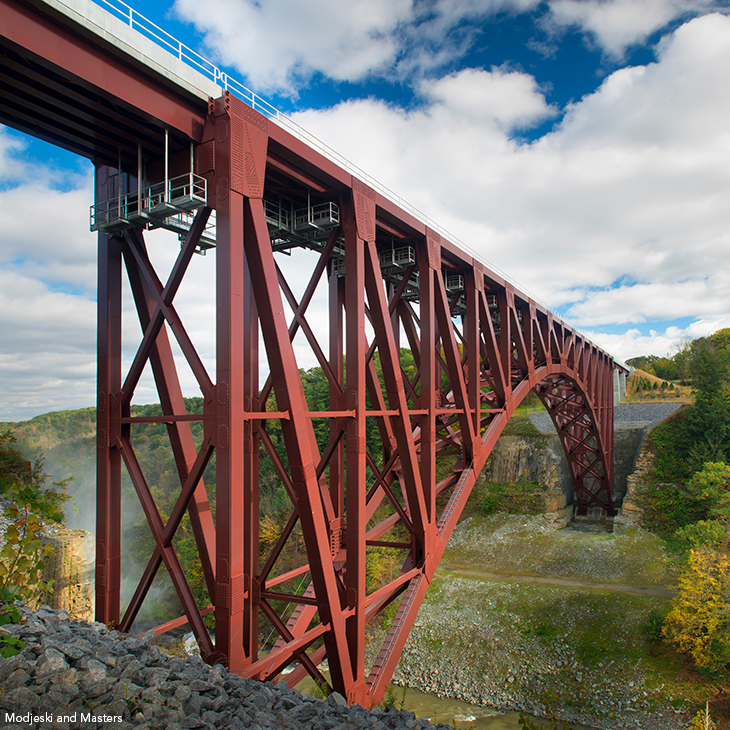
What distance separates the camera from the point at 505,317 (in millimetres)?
16453

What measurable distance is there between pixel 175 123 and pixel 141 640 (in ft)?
21.4

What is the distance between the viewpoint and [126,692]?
4.38 metres

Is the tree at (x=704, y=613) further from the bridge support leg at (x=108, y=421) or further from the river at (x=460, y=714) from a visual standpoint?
the bridge support leg at (x=108, y=421)

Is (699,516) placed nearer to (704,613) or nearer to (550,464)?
(550,464)

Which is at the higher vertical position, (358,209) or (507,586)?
(358,209)

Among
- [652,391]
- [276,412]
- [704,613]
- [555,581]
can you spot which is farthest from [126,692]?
[652,391]

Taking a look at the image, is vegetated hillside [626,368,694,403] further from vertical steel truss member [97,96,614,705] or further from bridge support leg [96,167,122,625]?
bridge support leg [96,167,122,625]

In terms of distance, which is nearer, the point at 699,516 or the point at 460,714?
the point at 460,714

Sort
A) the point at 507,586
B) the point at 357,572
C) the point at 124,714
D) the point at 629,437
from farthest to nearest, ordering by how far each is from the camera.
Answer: the point at 629,437 < the point at 507,586 < the point at 357,572 < the point at 124,714

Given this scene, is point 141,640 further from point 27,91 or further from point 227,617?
point 27,91

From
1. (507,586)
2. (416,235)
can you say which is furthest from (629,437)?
(416,235)

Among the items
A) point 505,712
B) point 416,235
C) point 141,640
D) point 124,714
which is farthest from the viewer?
point 505,712

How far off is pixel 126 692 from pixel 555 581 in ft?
85.7

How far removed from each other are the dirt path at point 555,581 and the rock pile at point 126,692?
22.3m
